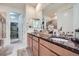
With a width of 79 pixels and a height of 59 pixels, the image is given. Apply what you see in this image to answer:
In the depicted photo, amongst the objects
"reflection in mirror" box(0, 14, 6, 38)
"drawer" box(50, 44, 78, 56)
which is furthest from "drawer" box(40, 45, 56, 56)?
"reflection in mirror" box(0, 14, 6, 38)

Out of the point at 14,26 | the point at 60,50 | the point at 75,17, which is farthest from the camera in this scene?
the point at 14,26

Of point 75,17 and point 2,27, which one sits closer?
point 75,17

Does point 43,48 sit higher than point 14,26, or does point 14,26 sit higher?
point 14,26

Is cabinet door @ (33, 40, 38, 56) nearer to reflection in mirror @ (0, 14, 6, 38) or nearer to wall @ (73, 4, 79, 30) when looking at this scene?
reflection in mirror @ (0, 14, 6, 38)

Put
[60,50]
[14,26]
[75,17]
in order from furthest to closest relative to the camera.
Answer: [14,26] → [75,17] → [60,50]

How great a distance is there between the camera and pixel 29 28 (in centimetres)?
215

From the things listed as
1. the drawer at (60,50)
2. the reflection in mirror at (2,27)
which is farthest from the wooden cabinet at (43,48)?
the reflection in mirror at (2,27)

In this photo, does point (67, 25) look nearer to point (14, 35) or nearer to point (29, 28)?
point (29, 28)

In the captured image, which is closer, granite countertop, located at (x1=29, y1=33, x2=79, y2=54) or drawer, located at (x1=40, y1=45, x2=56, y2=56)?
Result: granite countertop, located at (x1=29, y1=33, x2=79, y2=54)

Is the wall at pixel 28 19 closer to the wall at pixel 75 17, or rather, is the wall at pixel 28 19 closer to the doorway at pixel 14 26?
the doorway at pixel 14 26

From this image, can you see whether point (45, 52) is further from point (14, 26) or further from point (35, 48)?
point (14, 26)

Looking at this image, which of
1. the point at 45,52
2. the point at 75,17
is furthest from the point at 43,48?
the point at 75,17

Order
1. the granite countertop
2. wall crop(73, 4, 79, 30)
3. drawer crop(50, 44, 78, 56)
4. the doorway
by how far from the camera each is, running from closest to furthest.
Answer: the granite countertop
drawer crop(50, 44, 78, 56)
wall crop(73, 4, 79, 30)
the doorway

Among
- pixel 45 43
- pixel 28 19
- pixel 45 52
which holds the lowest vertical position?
pixel 45 52
